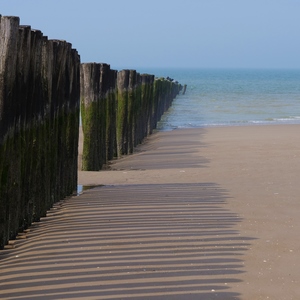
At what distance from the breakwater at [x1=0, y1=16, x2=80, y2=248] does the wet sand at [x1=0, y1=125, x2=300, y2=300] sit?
0.22m

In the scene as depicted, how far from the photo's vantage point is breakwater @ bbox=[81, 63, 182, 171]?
10.1m

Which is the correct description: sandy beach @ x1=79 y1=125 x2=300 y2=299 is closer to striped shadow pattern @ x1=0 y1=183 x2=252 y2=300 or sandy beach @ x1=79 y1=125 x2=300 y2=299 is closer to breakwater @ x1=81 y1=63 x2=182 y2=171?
striped shadow pattern @ x1=0 y1=183 x2=252 y2=300

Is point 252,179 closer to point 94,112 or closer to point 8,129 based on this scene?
point 94,112

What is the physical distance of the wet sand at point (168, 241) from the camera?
4.47 metres

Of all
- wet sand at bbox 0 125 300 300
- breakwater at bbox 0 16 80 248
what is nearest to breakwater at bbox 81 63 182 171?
wet sand at bbox 0 125 300 300

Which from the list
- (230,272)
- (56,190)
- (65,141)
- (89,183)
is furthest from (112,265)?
(89,183)

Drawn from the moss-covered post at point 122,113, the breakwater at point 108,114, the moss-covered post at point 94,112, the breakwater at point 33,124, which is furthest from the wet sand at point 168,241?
the moss-covered post at point 122,113

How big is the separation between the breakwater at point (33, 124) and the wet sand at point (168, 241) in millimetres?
215

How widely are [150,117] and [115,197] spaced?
11479 mm

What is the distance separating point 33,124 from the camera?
20.1ft

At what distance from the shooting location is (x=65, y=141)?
776cm

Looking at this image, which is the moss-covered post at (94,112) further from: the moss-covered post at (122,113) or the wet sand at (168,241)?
the moss-covered post at (122,113)

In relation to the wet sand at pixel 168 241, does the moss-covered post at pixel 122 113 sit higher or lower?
higher

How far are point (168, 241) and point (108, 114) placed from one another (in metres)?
6.34
